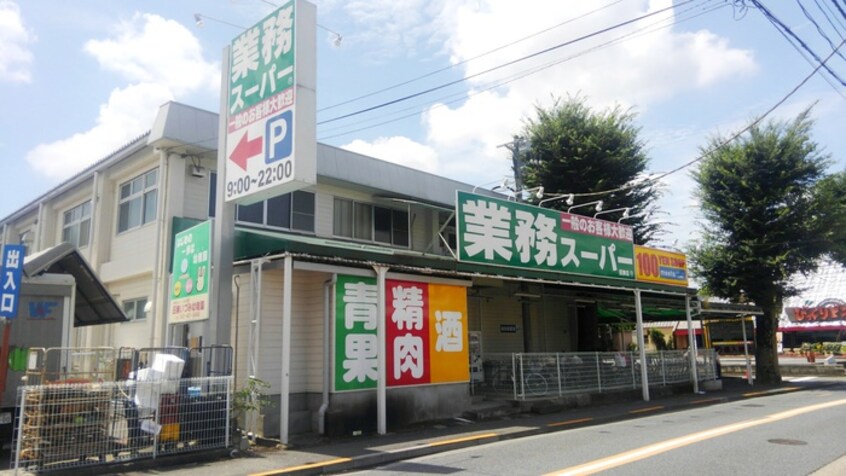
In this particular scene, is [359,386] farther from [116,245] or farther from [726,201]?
[726,201]

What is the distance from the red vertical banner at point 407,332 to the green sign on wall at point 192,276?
12.0ft

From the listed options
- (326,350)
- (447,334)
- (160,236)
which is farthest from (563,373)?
(160,236)

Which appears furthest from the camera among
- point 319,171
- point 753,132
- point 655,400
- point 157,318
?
point 753,132

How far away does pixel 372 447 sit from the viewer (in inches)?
386

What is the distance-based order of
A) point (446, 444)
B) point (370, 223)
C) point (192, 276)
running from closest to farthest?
point (446, 444) → point (192, 276) → point (370, 223)

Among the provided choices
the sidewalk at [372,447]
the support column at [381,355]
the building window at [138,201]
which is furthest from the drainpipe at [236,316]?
the building window at [138,201]

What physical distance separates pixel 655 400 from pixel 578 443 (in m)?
8.56

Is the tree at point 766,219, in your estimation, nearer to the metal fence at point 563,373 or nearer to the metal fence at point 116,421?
the metal fence at point 563,373

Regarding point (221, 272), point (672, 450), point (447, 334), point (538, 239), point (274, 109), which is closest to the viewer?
point (672, 450)

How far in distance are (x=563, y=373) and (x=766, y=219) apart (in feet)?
44.5

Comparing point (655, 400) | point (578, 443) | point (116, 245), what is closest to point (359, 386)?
point (578, 443)

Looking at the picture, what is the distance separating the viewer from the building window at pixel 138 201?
14962 mm

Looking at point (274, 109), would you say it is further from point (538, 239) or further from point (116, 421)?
point (538, 239)

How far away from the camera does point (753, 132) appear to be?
2456 centimetres
